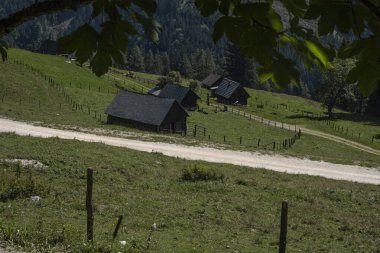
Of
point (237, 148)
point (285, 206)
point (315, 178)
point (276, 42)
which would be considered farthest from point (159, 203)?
point (237, 148)

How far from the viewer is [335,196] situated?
23.4m

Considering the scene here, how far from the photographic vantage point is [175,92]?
75.7 m

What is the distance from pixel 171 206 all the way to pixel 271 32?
54.6ft

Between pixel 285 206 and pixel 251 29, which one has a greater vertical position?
pixel 251 29

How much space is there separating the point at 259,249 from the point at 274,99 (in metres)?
94.3

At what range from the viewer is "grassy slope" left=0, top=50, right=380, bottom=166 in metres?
41.5

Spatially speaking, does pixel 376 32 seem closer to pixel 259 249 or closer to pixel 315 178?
pixel 259 249

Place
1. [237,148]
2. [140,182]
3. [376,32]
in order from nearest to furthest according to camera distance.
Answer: [376,32] → [140,182] → [237,148]

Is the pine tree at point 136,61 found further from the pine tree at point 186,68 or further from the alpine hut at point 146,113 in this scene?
the alpine hut at point 146,113

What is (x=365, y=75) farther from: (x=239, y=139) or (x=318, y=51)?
(x=239, y=139)

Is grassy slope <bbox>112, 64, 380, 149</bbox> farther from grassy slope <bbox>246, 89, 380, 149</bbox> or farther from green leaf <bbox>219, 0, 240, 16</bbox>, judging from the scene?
green leaf <bbox>219, 0, 240, 16</bbox>

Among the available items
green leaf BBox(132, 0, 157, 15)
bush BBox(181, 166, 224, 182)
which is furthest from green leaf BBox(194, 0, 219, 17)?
bush BBox(181, 166, 224, 182)

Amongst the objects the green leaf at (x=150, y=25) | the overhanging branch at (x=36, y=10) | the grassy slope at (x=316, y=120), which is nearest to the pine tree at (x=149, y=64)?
the grassy slope at (x=316, y=120)

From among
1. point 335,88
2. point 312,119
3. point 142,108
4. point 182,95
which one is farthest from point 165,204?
point 335,88
